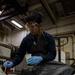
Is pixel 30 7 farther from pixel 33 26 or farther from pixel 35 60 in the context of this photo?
pixel 35 60

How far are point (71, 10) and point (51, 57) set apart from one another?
4.55 m

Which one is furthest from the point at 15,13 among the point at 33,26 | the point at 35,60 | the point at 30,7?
the point at 35,60

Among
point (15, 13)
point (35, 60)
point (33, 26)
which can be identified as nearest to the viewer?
point (35, 60)

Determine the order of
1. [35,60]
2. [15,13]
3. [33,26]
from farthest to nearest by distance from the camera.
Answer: [15,13] → [33,26] → [35,60]

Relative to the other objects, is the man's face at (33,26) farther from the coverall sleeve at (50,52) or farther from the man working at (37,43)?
the coverall sleeve at (50,52)

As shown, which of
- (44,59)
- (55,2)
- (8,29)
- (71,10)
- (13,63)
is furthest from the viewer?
(8,29)

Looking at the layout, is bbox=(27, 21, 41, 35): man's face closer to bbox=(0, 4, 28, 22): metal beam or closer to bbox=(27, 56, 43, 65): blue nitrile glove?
bbox=(27, 56, 43, 65): blue nitrile glove

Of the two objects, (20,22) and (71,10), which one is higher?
(71,10)

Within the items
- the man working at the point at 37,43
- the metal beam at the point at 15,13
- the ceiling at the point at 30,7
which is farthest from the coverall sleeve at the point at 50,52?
the metal beam at the point at 15,13

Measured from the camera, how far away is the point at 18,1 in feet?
16.5

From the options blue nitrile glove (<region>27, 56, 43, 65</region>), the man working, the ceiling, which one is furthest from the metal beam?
blue nitrile glove (<region>27, 56, 43, 65</region>)

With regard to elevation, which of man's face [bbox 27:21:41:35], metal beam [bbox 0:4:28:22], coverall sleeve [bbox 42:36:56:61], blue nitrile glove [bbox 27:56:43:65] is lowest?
blue nitrile glove [bbox 27:56:43:65]

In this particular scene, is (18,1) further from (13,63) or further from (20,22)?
(13,63)

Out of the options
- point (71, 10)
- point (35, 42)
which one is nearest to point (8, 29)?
point (71, 10)
